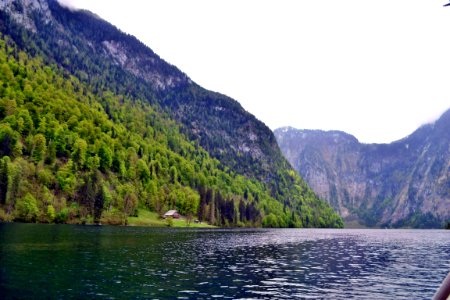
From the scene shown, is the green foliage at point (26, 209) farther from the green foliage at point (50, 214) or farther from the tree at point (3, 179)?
the tree at point (3, 179)

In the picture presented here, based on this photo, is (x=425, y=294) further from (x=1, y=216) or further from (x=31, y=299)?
(x=1, y=216)

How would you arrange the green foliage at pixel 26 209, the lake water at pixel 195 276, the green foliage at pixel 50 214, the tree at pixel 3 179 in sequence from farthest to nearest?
1. the green foliage at pixel 50 214
2. the green foliage at pixel 26 209
3. the tree at pixel 3 179
4. the lake water at pixel 195 276

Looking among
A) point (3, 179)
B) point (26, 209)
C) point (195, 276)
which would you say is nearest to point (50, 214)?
point (26, 209)

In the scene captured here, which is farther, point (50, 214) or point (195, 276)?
point (50, 214)

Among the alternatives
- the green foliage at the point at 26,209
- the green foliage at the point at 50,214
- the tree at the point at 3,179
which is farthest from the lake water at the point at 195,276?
the green foliage at the point at 50,214

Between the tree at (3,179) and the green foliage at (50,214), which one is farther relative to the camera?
the green foliage at (50,214)

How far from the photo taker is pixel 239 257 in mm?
75312

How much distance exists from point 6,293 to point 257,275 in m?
30.2

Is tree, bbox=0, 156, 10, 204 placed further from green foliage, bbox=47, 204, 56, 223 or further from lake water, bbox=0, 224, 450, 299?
lake water, bbox=0, 224, 450, 299

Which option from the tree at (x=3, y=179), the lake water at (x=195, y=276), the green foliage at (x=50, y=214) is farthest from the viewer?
the green foliage at (x=50, y=214)

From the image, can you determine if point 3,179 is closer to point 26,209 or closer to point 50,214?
point 26,209

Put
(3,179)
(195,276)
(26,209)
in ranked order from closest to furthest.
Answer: (195,276) < (3,179) < (26,209)

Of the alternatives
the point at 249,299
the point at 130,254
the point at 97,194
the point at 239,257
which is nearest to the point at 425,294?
the point at 249,299

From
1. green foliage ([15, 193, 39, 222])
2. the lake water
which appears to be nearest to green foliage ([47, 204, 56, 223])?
green foliage ([15, 193, 39, 222])
